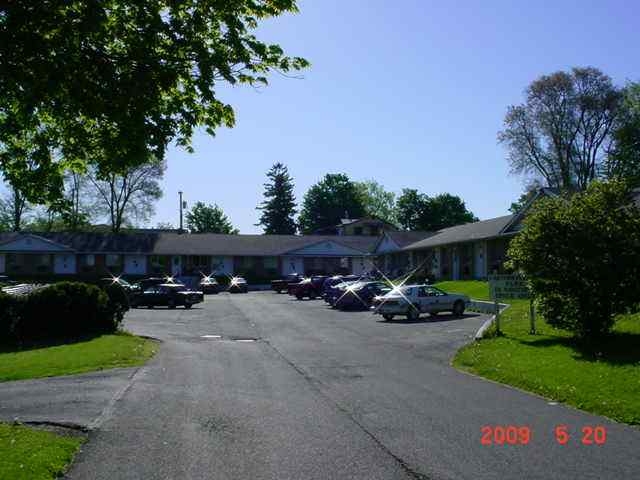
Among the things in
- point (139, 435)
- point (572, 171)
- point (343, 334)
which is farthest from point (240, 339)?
point (572, 171)

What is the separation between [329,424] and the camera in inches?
381

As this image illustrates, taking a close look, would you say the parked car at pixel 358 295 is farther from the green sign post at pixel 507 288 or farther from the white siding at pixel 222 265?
the white siding at pixel 222 265

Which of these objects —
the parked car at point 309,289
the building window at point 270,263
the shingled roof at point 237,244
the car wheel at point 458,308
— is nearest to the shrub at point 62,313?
the car wheel at point 458,308

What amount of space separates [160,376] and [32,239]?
54393mm

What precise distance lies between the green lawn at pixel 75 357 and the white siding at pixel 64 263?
45.0 m

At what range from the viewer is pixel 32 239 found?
211ft

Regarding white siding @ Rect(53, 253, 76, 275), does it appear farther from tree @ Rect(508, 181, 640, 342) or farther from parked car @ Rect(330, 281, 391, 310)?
tree @ Rect(508, 181, 640, 342)

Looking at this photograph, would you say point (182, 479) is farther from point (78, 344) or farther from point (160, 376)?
point (78, 344)

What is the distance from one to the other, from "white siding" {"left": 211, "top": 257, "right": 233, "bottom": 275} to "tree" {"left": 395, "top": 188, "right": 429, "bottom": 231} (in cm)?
5151

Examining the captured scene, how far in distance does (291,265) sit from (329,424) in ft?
201

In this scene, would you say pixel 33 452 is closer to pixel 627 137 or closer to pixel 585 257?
pixel 585 257

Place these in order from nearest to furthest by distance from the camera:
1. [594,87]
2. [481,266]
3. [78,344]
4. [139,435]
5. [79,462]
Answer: [79,462], [139,435], [78,344], [481,266], [594,87]

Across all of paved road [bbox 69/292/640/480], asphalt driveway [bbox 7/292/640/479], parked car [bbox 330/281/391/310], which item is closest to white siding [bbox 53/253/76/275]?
parked car [bbox 330/281/391/310]

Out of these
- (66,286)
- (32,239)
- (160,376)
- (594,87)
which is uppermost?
(594,87)
